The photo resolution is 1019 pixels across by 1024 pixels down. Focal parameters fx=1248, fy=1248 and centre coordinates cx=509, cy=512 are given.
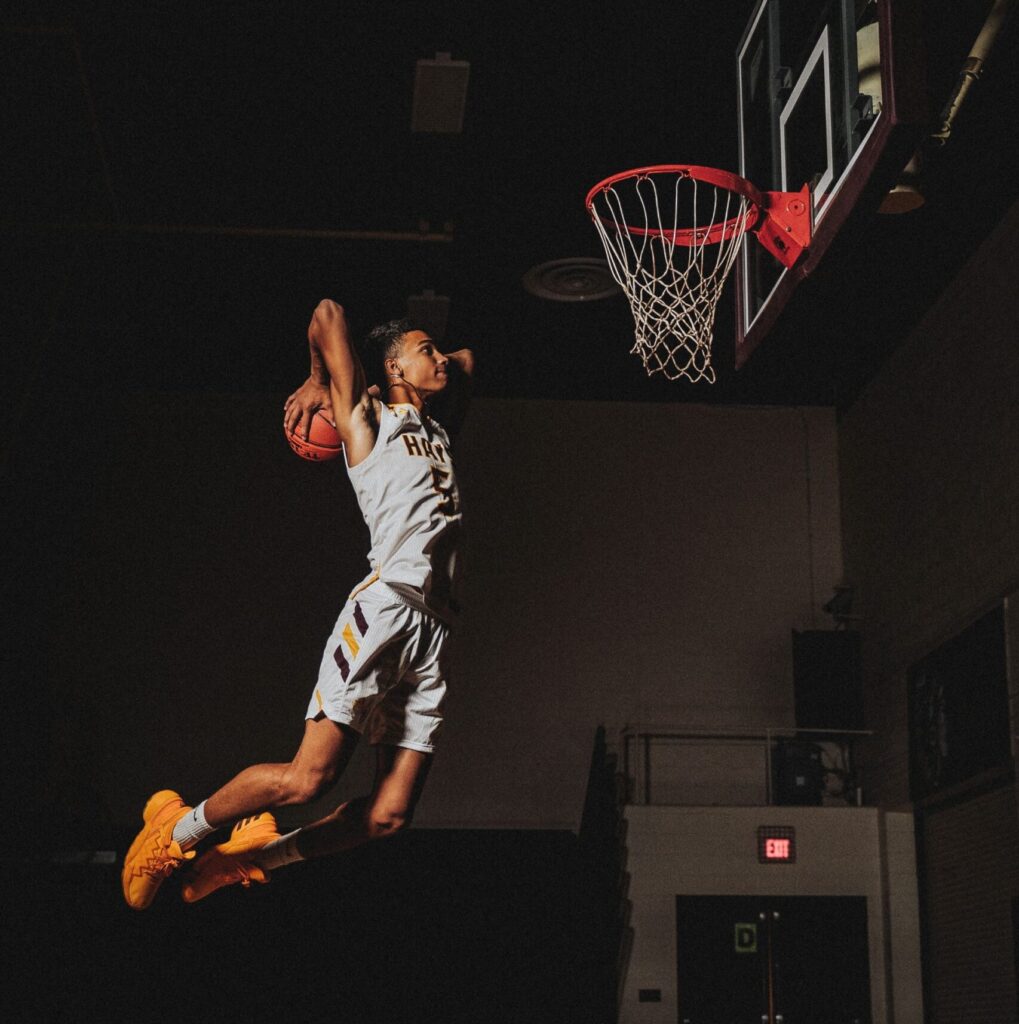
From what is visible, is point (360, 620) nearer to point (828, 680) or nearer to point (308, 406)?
point (308, 406)

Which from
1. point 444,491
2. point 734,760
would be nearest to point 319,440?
point 444,491

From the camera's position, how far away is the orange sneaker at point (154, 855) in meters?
3.74

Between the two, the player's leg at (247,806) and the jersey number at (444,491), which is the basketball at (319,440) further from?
the player's leg at (247,806)

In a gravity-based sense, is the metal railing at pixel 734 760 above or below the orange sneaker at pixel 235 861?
above

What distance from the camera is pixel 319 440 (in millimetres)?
4074

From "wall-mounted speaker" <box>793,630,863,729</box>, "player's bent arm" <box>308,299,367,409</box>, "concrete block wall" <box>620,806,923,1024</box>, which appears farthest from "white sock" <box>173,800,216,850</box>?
"wall-mounted speaker" <box>793,630,863,729</box>

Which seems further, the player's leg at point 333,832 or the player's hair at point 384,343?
the player's hair at point 384,343

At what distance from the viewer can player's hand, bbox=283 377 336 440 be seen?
403cm

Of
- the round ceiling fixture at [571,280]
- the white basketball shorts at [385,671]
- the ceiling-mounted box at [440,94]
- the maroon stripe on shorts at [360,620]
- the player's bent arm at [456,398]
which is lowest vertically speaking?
the white basketball shorts at [385,671]

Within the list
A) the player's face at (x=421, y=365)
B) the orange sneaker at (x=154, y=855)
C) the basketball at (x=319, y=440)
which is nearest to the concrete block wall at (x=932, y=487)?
the player's face at (x=421, y=365)

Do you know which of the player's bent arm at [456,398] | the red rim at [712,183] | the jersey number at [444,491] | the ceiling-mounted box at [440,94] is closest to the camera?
the jersey number at [444,491]

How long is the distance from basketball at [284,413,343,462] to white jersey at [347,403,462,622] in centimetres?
20

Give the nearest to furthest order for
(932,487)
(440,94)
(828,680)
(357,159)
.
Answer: (440,94) → (357,159) → (932,487) → (828,680)

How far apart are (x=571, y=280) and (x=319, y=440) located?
5022 mm
